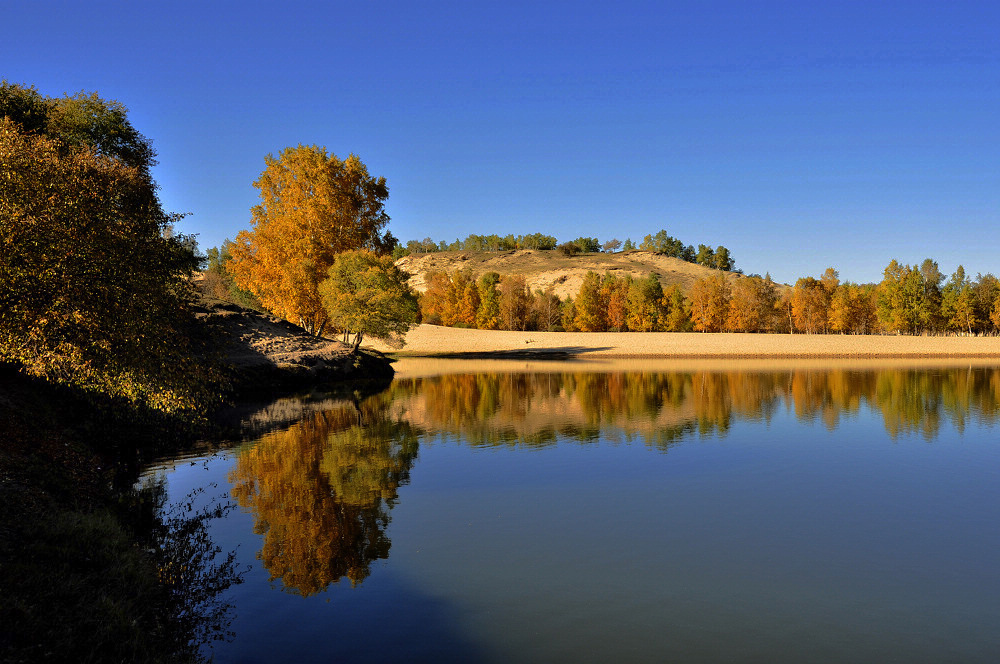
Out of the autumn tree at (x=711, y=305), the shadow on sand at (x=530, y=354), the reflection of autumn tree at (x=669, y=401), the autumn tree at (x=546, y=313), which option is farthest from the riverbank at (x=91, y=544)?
the autumn tree at (x=546, y=313)

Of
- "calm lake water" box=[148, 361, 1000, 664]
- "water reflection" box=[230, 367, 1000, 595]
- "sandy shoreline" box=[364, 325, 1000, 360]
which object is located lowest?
"calm lake water" box=[148, 361, 1000, 664]

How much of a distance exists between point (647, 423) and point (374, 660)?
69.0 ft

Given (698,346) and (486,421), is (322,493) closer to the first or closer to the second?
(486,421)

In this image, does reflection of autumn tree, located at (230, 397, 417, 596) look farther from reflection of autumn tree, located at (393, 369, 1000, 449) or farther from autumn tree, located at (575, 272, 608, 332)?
autumn tree, located at (575, 272, 608, 332)

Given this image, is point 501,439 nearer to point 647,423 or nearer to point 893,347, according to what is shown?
point 647,423

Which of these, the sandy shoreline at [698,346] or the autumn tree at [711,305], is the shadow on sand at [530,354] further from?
the autumn tree at [711,305]

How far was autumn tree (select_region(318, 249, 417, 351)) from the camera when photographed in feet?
170

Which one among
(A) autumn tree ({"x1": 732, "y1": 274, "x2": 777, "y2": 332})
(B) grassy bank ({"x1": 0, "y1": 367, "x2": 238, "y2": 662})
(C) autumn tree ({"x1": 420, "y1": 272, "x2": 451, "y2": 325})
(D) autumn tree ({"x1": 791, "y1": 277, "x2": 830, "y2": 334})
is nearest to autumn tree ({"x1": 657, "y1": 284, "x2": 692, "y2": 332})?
(A) autumn tree ({"x1": 732, "y1": 274, "x2": 777, "y2": 332})

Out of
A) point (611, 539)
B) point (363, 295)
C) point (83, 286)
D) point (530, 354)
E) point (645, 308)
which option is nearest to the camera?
point (611, 539)

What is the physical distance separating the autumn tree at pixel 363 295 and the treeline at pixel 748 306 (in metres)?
64.2

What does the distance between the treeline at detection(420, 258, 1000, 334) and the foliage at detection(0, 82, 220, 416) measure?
339 feet

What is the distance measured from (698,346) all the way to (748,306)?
103ft

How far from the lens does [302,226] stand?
181 feet

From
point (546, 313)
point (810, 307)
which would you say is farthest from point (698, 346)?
point (546, 313)
